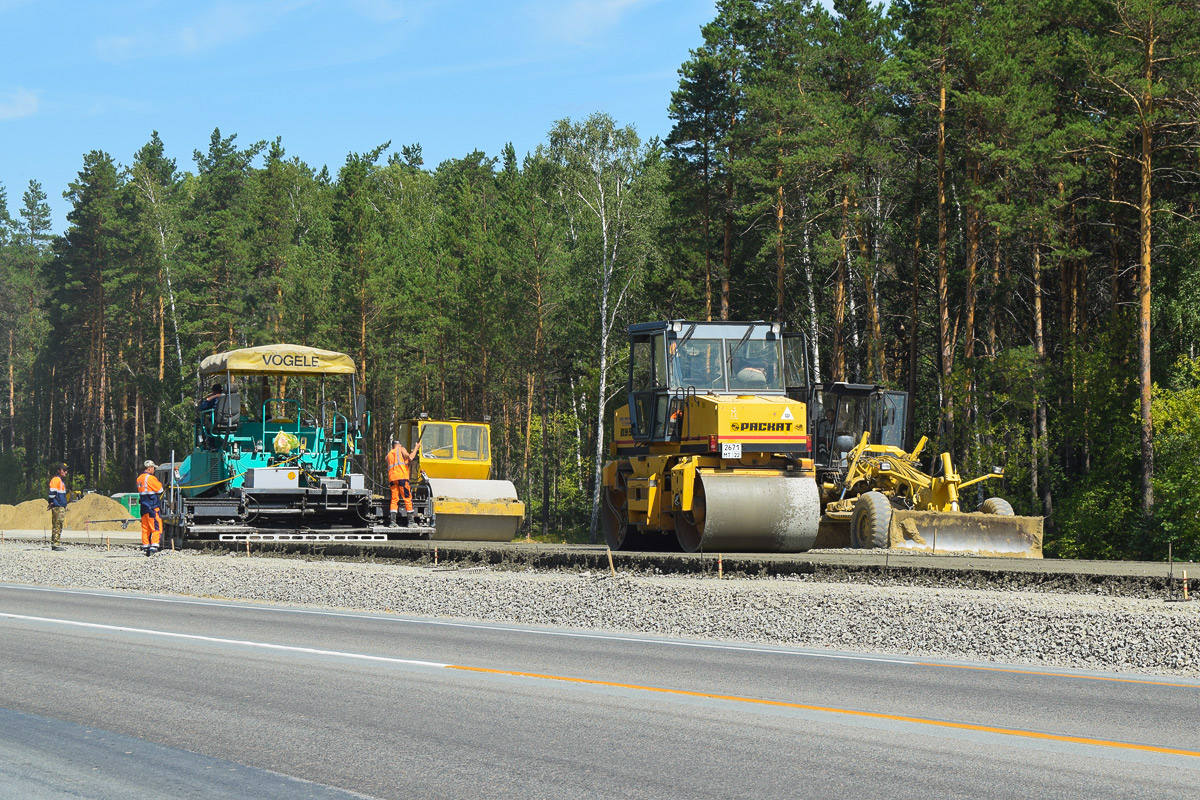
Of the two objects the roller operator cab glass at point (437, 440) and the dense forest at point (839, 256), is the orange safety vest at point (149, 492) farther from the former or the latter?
the dense forest at point (839, 256)

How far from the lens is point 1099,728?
7.76 meters

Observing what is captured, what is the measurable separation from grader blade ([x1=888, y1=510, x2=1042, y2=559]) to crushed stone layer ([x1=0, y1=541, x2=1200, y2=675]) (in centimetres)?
487

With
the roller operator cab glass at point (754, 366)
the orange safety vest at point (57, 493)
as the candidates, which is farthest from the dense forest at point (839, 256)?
the orange safety vest at point (57, 493)

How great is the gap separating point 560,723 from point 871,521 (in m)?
14.0

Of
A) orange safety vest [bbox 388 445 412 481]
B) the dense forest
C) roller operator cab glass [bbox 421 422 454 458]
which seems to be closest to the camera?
orange safety vest [bbox 388 445 412 481]

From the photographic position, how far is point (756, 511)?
18047 mm

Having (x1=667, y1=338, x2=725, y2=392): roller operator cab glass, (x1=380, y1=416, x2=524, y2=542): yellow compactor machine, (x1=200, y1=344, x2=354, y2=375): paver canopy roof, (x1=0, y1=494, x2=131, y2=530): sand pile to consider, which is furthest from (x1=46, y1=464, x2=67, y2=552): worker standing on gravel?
(x1=667, y1=338, x2=725, y2=392): roller operator cab glass

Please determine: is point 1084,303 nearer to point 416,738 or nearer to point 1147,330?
point 1147,330

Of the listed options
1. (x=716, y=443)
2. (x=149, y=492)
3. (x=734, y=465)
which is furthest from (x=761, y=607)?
(x=149, y=492)

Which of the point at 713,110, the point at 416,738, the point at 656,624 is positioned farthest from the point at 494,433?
the point at 416,738

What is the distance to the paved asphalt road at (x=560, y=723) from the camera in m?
6.29

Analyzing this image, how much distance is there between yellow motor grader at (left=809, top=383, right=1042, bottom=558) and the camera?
20562 mm

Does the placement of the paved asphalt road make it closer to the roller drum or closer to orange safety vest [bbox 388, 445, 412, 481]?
the roller drum

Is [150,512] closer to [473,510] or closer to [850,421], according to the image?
[473,510]
